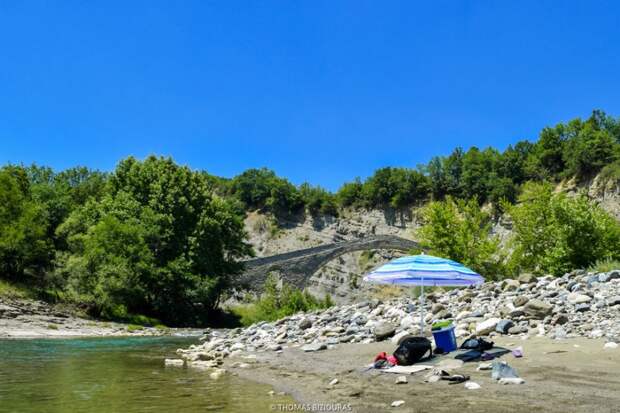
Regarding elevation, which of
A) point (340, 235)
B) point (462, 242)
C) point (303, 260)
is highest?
point (340, 235)

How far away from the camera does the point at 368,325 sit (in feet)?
50.0

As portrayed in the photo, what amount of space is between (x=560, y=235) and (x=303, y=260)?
32674 mm

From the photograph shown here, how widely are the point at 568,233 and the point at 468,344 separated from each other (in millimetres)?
18114

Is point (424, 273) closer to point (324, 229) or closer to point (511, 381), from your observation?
point (511, 381)

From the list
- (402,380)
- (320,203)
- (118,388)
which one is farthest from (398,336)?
(320,203)

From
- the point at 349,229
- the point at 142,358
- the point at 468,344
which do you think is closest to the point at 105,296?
the point at 142,358

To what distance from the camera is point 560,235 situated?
25.8 m

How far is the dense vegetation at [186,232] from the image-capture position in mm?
28000

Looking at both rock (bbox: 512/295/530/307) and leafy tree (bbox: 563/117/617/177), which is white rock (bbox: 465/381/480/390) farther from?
leafy tree (bbox: 563/117/617/177)

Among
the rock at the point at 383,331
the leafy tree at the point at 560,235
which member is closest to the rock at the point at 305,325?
the rock at the point at 383,331

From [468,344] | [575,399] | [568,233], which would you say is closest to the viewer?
[575,399]

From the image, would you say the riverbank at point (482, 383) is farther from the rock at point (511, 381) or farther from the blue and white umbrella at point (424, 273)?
the blue and white umbrella at point (424, 273)

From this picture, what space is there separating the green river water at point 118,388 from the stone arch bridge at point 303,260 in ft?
119

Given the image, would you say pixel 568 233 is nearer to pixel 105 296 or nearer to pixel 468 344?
pixel 468 344
